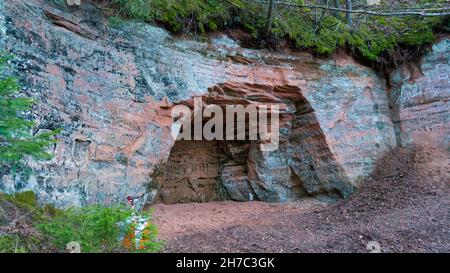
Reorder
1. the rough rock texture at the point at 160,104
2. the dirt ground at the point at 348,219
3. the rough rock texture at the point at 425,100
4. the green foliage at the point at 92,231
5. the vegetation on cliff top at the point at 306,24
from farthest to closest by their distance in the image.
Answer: the rough rock texture at the point at 425,100 → the vegetation on cliff top at the point at 306,24 → the rough rock texture at the point at 160,104 → the dirt ground at the point at 348,219 → the green foliage at the point at 92,231

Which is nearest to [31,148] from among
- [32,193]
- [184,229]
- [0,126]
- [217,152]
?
[0,126]

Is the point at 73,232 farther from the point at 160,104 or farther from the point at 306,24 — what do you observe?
the point at 306,24

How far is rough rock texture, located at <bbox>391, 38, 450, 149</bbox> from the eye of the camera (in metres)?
6.55

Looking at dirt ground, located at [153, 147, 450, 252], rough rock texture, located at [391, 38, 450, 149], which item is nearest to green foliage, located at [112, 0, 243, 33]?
dirt ground, located at [153, 147, 450, 252]

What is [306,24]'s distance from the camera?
22.9 ft

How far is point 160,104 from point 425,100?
475 centimetres

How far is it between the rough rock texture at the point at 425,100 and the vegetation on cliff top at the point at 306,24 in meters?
0.38

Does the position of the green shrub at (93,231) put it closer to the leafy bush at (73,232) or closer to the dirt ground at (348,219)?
the leafy bush at (73,232)

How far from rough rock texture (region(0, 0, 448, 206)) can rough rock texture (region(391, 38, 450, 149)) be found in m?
0.28

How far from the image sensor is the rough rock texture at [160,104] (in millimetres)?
4434

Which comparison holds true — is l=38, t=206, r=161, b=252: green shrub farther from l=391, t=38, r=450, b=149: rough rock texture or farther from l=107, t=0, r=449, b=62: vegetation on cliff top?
l=391, t=38, r=450, b=149: rough rock texture

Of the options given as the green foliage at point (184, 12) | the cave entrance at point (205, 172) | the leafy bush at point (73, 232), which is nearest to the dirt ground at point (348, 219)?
the cave entrance at point (205, 172)

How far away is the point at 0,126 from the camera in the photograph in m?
2.67

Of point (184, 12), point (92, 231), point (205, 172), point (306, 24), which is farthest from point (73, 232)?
point (306, 24)
